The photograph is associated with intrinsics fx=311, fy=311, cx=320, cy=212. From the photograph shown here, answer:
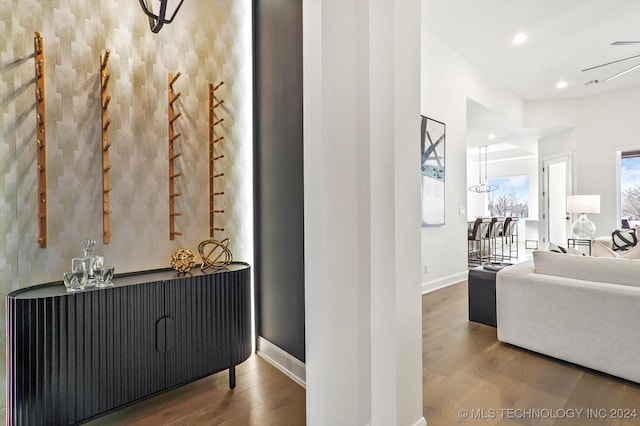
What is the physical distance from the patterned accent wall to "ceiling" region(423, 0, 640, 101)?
9.02 ft

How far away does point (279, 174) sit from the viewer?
7.58 feet

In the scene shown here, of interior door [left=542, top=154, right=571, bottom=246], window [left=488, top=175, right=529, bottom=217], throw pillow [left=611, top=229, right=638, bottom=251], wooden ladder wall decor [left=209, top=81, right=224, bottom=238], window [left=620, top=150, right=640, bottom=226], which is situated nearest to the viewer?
wooden ladder wall decor [left=209, top=81, right=224, bottom=238]

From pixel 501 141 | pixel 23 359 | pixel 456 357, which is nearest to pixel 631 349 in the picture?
pixel 456 357

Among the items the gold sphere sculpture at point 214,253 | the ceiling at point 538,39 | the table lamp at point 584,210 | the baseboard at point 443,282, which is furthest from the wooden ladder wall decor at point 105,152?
the table lamp at point 584,210

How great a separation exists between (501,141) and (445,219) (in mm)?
5080

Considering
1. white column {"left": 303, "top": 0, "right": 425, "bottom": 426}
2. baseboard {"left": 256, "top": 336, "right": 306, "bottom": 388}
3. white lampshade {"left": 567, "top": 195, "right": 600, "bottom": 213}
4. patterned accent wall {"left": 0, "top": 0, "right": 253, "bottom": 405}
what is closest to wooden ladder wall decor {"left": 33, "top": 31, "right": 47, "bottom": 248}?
patterned accent wall {"left": 0, "top": 0, "right": 253, "bottom": 405}

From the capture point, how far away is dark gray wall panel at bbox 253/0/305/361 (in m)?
2.12

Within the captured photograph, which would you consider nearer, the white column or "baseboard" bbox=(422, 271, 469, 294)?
the white column

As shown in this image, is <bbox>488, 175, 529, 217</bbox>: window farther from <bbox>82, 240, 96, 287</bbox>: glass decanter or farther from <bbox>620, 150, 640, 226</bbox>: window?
<bbox>82, 240, 96, 287</bbox>: glass decanter

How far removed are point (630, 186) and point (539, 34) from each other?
13.6 ft

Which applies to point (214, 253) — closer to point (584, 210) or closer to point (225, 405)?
point (225, 405)

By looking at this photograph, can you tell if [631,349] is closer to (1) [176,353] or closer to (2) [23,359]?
(1) [176,353]

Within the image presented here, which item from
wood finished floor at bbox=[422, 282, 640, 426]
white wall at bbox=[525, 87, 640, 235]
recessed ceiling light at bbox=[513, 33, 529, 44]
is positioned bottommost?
wood finished floor at bbox=[422, 282, 640, 426]

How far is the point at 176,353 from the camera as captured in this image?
181 centimetres
